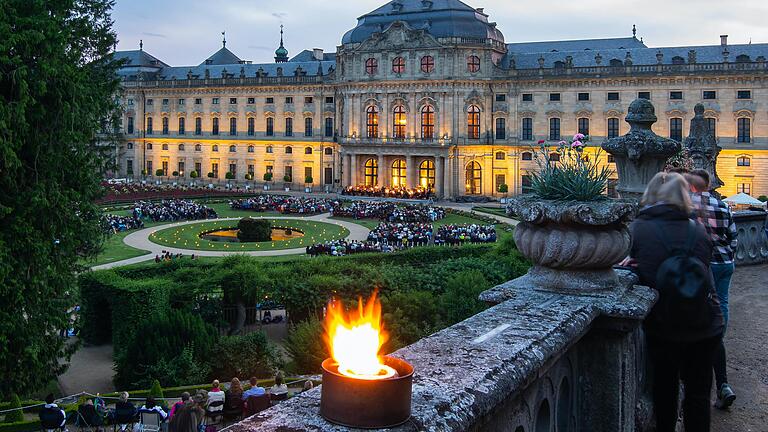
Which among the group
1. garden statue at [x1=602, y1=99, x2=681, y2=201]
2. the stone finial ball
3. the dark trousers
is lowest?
the dark trousers

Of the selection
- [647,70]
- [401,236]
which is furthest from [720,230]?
[647,70]

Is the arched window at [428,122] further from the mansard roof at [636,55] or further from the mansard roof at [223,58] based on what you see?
the mansard roof at [223,58]

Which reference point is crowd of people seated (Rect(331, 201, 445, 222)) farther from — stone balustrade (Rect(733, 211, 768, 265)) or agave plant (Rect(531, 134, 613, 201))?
agave plant (Rect(531, 134, 613, 201))

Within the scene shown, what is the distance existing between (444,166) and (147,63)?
42701mm

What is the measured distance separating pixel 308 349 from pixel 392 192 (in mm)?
47417

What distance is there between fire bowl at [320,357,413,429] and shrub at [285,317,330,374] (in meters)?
14.3

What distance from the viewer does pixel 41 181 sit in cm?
1507

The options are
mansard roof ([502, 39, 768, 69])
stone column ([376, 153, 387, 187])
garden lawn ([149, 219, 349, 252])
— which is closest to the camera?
garden lawn ([149, 219, 349, 252])

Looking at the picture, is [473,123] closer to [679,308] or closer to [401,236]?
[401,236]

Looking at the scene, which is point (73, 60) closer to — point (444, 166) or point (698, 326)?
point (698, 326)

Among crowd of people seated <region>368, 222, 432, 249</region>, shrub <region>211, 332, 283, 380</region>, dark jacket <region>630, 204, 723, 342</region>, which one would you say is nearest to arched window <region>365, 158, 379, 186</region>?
crowd of people seated <region>368, 222, 432, 249</region>

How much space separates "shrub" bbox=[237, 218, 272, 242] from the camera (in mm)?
38406

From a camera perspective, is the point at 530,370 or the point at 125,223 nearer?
the point at 530,370

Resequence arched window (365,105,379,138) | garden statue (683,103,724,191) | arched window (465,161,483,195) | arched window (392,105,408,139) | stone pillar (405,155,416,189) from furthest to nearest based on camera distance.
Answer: arched window (365,105,379,138) → arched window (392,105,408,139) → stone pillar (405,155,416,189) → arched window (465,161,483,195) → garden statue (683,103,724,191)
